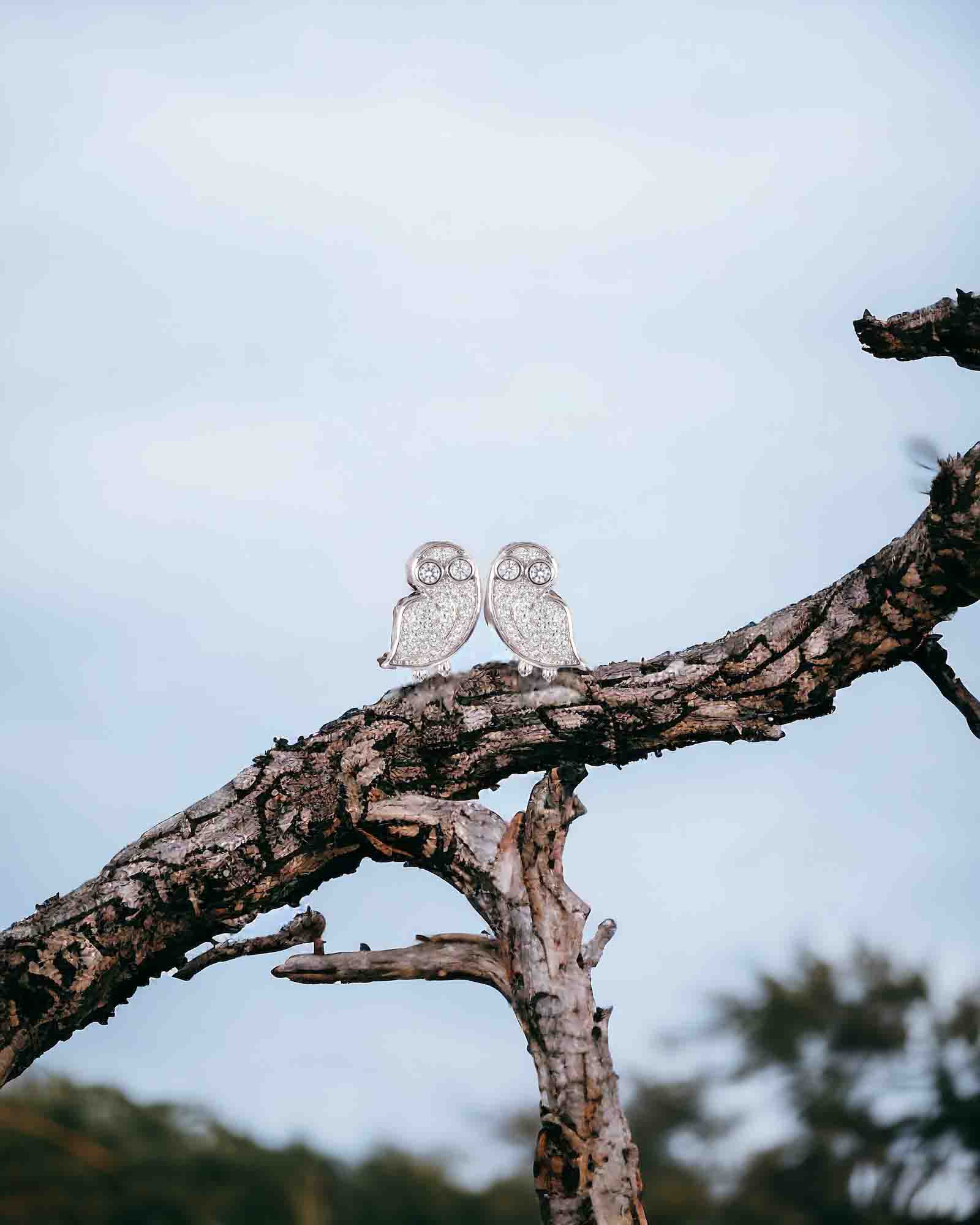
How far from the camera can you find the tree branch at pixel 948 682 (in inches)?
238

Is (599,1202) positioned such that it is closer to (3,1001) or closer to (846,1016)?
(846,1016)

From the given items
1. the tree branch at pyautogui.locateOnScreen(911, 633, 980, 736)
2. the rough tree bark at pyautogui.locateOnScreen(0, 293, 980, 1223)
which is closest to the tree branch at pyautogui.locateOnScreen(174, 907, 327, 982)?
the rough tree bark at pyautogui.locateOnScreen(0, 293, 980, 1223)

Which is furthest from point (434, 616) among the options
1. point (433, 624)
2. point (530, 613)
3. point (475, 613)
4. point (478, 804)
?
point (478, 804)

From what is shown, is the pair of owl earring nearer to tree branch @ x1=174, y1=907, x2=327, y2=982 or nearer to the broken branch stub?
the broken branch stub

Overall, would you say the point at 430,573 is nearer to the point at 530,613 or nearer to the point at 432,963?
the point at 530,613

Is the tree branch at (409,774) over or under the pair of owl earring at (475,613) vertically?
under

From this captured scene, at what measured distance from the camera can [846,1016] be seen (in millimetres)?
7035

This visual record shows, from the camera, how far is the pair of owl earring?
618 centimetres

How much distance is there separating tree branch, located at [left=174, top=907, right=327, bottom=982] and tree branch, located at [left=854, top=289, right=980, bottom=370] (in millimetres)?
3198

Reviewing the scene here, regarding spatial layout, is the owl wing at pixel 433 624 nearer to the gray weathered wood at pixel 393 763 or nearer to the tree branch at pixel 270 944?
the gray weathered wood at pixel 393 763

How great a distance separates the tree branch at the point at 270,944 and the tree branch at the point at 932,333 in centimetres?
320

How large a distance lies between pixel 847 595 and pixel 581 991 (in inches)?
73.6

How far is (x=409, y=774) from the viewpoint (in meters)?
6.31

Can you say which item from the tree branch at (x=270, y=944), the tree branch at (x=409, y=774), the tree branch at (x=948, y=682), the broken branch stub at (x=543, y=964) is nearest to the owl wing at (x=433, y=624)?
the tree branch at (x=409, y=774)
